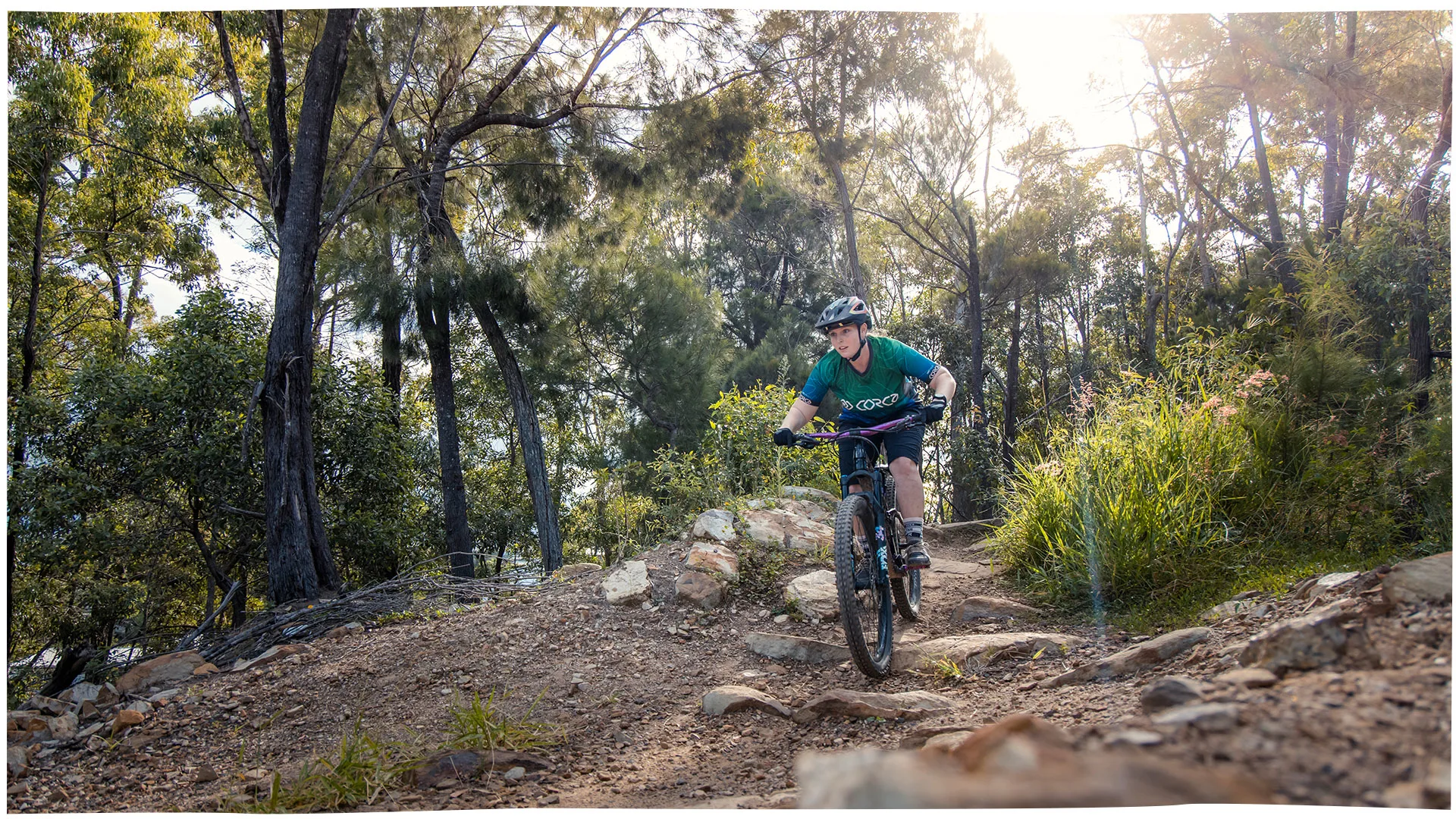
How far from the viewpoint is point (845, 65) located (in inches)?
270

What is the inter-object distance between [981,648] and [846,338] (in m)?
1.23

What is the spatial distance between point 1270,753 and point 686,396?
1200 centimetres

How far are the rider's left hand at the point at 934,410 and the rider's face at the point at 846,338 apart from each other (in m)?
0.34

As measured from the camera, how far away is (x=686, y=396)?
12789 mm

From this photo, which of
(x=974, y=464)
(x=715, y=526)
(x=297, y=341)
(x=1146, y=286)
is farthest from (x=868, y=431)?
(x=1146, y=286)

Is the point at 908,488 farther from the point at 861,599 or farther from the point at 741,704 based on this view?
the point at 741,704

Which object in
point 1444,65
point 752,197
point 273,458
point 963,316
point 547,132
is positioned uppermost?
point 752,197

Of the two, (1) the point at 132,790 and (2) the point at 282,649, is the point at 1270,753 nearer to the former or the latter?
(1) the point at 132,790

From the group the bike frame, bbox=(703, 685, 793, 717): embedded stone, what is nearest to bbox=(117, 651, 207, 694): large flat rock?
bbox=(703, 685, 793, 717): embedded stone

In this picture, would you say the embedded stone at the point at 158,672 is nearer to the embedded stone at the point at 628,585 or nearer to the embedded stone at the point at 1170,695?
the embedded stone at the point at 628,585

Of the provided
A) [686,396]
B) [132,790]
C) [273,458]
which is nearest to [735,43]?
[273,458]

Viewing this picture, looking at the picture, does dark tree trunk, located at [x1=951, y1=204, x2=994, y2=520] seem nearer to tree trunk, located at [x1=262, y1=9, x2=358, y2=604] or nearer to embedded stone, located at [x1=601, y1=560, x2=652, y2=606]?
embedded stone, located at [x1=601, y1=560, x2=652, y2=606]

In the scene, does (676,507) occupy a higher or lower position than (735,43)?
lower

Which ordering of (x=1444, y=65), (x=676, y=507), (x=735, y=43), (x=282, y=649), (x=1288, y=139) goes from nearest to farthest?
(x=1444, y=65) < (x=282, y=649) < (x=1288, y=139) < (x=735, y=43) < (x=676, y=507)
